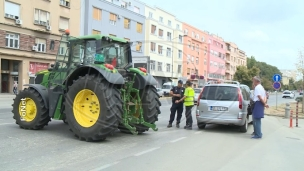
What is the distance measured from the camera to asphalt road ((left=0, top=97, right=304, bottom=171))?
5684 mm

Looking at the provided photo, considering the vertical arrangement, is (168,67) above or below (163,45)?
below

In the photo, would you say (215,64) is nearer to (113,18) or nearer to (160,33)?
(160,33)

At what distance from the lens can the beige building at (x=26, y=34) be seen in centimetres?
2850

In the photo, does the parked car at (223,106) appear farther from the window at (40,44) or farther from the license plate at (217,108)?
the window at (40,44)

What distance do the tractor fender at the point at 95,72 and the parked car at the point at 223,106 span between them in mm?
4012

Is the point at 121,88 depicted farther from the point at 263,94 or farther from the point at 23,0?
the point at 23,0

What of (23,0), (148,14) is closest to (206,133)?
(23,0)

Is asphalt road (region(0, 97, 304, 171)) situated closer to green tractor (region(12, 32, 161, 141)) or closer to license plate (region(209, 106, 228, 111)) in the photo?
green tractor (region(12, 32, 161, 141))

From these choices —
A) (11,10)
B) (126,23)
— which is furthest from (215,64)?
(11,10)

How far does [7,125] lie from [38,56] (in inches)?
911

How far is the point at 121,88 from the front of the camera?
323 inches

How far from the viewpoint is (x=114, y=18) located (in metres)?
40.7

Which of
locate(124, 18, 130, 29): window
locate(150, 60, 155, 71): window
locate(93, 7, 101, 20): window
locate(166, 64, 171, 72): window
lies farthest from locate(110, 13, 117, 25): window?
locate(166, 64, 171, 72): window

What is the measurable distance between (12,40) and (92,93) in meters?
24.5
